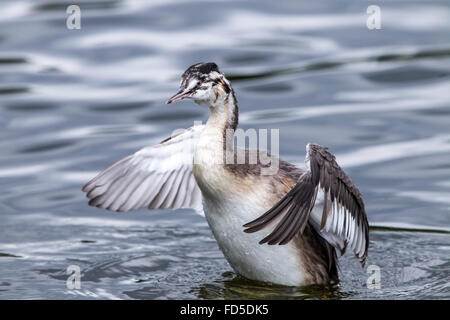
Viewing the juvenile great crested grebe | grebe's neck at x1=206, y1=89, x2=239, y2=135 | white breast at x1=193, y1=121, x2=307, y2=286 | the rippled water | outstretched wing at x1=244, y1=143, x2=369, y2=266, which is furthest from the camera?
the rippled water

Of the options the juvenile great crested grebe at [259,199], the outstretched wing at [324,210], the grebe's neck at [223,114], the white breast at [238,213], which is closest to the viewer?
the outstretched wing at [324,210]

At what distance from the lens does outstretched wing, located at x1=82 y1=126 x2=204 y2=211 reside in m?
9.80

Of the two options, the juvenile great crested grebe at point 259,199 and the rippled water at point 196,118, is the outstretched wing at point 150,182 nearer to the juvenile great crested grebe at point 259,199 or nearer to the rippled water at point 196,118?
the juvenile great crested grebe at point 259,199

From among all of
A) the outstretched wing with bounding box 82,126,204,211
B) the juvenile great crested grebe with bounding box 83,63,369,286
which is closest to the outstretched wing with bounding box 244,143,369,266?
the juvenile great crested grebe with bounding box 83,63,369,286

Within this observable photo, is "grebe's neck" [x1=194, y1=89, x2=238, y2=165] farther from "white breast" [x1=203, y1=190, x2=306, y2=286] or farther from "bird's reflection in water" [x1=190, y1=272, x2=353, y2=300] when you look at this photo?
"bird's reflection in water" [x1=190, y1=272, x2=353, y2=300]

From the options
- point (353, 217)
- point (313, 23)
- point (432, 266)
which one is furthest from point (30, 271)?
point (313, 23)

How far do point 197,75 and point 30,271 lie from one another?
2648mm

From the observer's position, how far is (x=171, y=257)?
32.8ft

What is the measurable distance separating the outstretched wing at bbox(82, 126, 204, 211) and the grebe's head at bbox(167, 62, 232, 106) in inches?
38.6

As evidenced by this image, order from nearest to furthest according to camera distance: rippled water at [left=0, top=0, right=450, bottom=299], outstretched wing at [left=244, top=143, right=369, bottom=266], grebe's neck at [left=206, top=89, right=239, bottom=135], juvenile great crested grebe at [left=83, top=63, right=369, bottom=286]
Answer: outstretched wing at [left=244, top=143, right=369, bottom=266], juvenile great crested grebe at [left=83, top=63, right=369, bottom=286], grebe's neck at [left=206, top=89, right=239, bottom=135], rippled water at [left=0, top=0, right=450, bottom=299]

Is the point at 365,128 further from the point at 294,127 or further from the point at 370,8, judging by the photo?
the point at 370,8

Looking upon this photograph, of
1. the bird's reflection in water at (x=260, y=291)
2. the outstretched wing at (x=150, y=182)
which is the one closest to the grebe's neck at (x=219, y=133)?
the outstretched wing at (x=150, y=182)

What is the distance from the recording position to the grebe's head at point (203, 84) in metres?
8.60

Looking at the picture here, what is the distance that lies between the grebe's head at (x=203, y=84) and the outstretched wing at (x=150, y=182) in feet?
3.21
